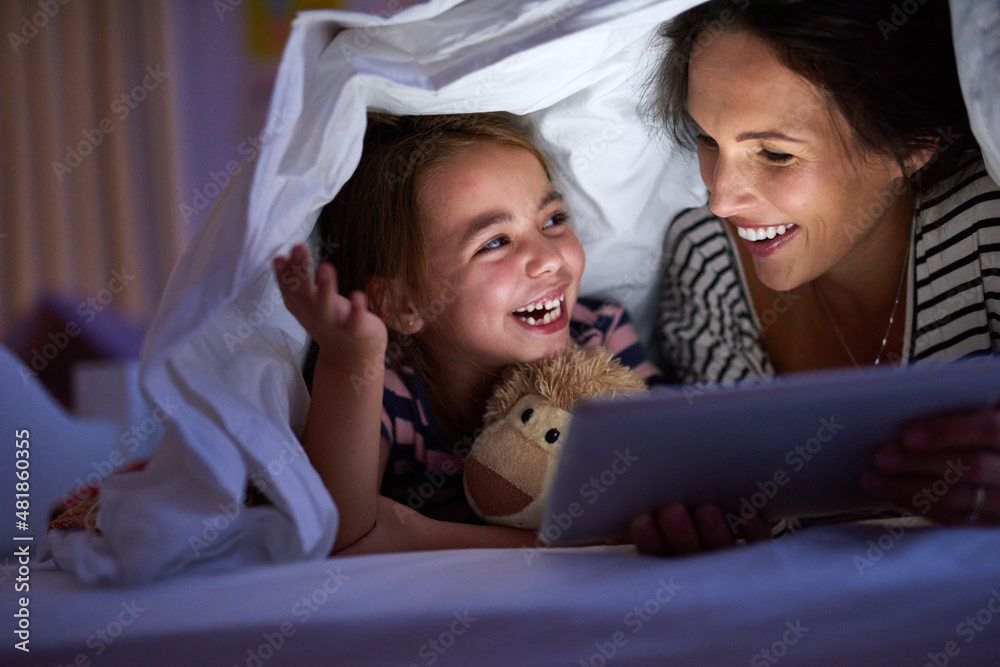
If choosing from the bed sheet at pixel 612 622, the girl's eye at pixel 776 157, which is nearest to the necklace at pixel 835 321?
the girl's eye at pixel 776 157

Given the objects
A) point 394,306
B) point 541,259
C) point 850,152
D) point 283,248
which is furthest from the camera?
point 394,306

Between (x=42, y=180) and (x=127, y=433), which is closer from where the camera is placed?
(x=127, y=433)

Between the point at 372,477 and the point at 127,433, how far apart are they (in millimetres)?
915

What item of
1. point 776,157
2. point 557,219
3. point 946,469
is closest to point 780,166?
point 776,157

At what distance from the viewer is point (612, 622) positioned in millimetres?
614

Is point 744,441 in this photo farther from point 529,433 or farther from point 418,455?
point 418,455

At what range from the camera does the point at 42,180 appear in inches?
96.0

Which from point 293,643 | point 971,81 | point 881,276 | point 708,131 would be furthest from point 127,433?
point 971,81

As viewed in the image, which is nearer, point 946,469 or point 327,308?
point 946,469

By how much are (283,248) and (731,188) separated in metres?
0.61

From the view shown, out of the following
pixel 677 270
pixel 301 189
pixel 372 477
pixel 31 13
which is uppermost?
pixel 31 13

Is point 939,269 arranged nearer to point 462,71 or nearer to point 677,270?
point 677,270

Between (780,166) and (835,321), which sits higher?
(780,166)

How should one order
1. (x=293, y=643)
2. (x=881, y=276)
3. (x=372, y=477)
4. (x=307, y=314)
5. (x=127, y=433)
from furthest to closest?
1. (x=127, y=433)
2. (x=881, y=276)
3. (x=372, y=477)
4. (x=307, y=314)
5. (x=293, y=643)
